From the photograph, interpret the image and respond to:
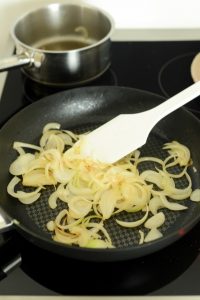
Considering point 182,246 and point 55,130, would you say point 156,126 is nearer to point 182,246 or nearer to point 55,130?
point 55,130

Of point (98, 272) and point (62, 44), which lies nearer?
point (98, 272)

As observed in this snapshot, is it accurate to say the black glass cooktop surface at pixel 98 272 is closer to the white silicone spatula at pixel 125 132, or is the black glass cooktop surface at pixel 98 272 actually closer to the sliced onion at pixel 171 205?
the sliced onion at pixel 171 205

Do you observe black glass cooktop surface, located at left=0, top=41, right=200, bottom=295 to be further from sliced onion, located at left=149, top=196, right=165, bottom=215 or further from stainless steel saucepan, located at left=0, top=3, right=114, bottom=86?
stainless steel saucepan, located at left=0, top=3, right=114, bottom=86

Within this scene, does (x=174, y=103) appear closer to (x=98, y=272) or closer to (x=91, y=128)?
(x=91, y=128)

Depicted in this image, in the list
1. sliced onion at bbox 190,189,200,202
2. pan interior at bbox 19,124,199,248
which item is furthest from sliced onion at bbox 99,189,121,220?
sliced onion at bbox 190,189,200,202

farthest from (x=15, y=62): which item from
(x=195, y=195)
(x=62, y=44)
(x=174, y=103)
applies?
(x=195, y=195)
